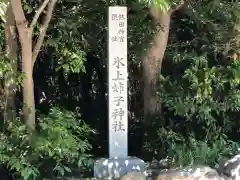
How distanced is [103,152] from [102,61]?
123cm

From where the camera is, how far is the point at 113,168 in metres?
4.90

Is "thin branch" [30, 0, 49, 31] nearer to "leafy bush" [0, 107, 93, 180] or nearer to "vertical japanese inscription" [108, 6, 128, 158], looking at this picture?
"vertical japanese inscription" [108, 6, 128, 158]

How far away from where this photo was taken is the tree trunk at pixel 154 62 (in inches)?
223

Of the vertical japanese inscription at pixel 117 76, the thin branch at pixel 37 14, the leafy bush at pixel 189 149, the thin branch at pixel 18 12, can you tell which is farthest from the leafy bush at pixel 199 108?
the thin branch at pixel 18 12

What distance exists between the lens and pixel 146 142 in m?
5.81

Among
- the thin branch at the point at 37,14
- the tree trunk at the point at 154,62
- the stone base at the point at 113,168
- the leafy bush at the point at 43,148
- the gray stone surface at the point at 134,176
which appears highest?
the thin branch at the point at 37,14

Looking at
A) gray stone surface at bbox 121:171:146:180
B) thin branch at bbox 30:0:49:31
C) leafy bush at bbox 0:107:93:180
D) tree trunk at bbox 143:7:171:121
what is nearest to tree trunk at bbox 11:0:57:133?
thin branch at bbox 30:0:49:31

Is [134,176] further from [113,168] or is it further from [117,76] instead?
[117,76]

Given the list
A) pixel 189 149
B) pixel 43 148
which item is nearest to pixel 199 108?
pixel 189 149

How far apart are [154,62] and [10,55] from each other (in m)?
1.75

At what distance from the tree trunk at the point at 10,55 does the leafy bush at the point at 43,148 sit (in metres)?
0.22

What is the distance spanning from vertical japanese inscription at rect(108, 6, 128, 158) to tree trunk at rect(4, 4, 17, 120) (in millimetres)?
925

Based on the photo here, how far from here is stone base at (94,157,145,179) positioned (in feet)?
16.0

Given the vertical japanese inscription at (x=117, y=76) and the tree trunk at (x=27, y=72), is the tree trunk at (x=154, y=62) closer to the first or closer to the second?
the vertical japanese inscription at (x=117, y=76)
